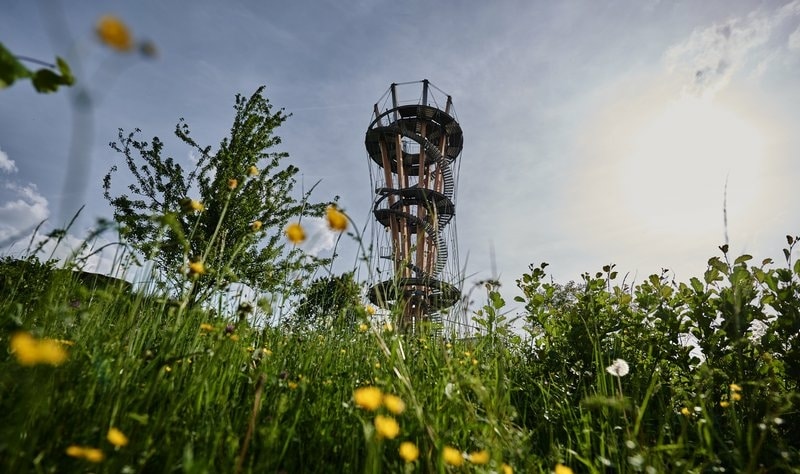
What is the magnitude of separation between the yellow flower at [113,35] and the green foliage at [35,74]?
14cm

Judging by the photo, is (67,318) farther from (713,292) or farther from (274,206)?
(274,206)

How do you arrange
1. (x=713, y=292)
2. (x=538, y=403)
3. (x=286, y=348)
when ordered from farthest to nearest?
(x=713, y=292)
(x=538, y=403)
(x=286, y=348)

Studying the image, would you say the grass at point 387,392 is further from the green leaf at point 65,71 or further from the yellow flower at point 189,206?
the green leaf at point 65,71

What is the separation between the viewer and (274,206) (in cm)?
830

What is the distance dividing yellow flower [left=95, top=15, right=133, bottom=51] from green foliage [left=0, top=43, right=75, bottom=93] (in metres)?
0.14

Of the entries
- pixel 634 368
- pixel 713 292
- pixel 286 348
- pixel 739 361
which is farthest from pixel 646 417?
pixel 286 348

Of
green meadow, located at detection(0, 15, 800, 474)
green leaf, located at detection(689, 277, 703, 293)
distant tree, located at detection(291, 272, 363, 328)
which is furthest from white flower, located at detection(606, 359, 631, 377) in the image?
green leaf, located at detection(689, 277, 703, 293)

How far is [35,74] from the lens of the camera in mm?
730

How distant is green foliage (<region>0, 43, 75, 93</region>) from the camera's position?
675 millimetres

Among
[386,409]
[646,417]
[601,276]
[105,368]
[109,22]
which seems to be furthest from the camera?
[601,276]

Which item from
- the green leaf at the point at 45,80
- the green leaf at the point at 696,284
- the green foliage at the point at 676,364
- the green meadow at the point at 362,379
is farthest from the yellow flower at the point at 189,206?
the green leaf at the point at 696,284

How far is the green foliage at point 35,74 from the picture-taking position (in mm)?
675

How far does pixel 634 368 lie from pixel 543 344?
0.71 metres

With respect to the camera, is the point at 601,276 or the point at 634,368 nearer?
the point at 634,368
